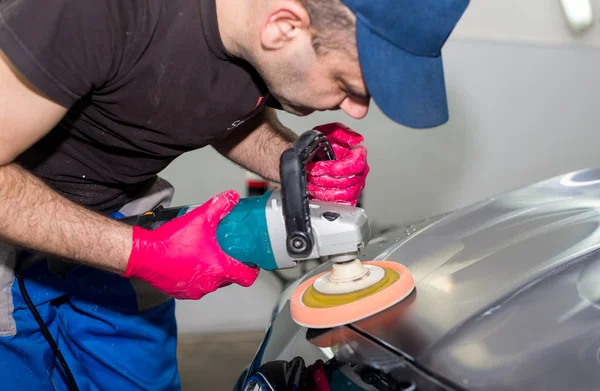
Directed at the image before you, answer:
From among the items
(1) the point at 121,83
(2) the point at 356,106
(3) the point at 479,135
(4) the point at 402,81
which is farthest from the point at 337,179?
(3) the point at 479,135

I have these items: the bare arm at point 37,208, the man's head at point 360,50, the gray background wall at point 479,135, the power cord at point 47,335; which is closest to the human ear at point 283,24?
the man's head at point 360,50

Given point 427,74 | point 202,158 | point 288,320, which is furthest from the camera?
point 202,158

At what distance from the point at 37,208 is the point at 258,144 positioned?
0.66m

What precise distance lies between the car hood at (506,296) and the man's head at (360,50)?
0.33 m

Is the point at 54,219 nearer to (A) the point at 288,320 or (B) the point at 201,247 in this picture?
(B) the point at 201,247

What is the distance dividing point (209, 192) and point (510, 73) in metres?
1.48

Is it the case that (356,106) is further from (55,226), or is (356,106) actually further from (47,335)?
(47,335)

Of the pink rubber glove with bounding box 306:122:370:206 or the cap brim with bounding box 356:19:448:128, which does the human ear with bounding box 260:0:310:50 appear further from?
the pink rubber glove with bounding box 306:122:370:206

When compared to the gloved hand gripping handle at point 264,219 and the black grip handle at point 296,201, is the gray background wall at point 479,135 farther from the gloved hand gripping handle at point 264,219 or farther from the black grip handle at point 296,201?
the black grip handle at point 296,201

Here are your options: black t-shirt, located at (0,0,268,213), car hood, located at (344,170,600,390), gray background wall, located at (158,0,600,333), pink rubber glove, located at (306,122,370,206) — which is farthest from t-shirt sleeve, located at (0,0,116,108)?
gray background wall, located at (158,0,600,333)

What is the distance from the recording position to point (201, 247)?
4.36ft

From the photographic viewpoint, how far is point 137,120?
134 centimetres

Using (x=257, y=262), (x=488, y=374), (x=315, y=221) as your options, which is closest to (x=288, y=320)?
(x=257, y=262)

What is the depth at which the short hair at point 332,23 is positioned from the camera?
114 centimetres
